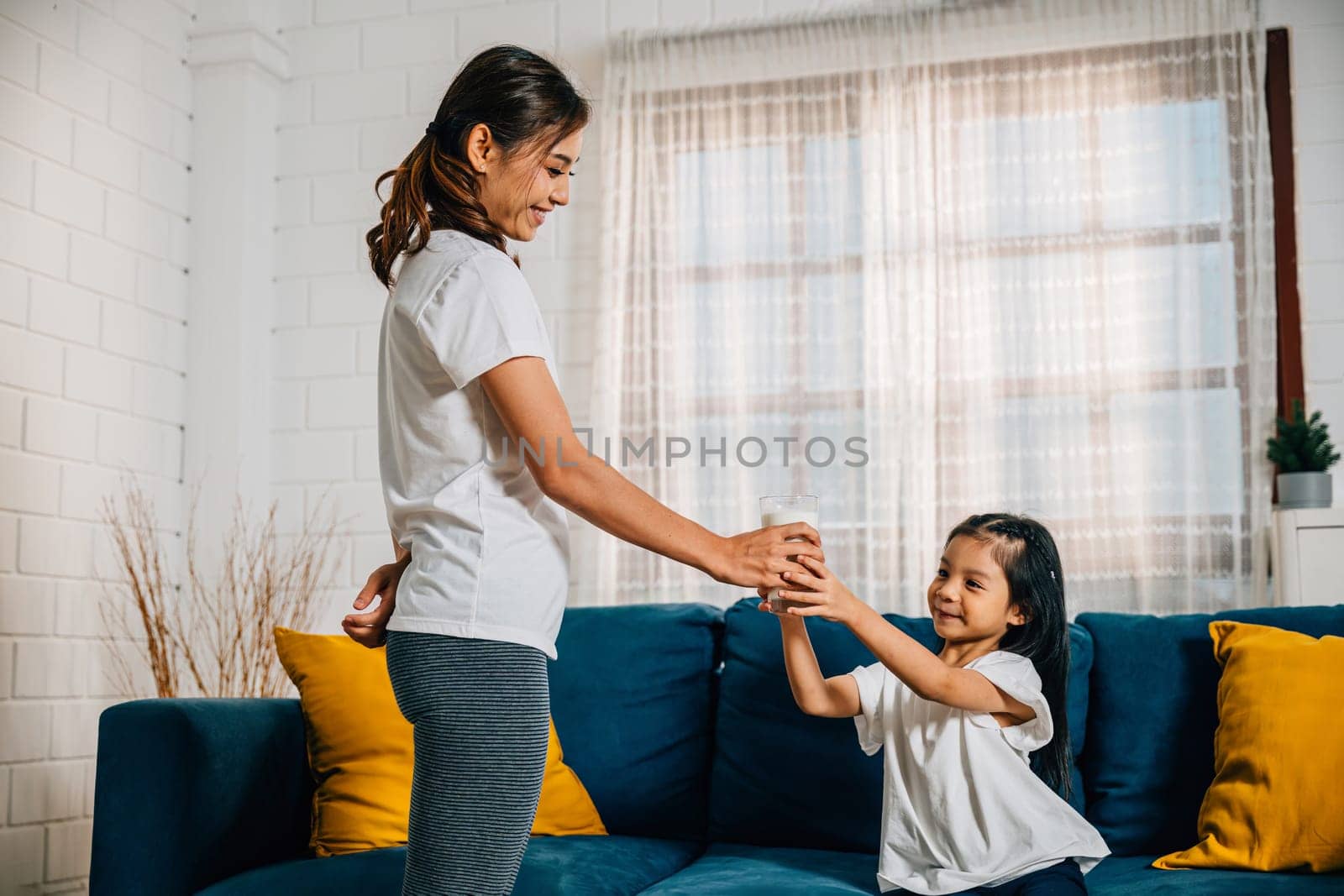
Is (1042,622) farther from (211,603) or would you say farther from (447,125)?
(211,603)

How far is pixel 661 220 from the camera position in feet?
12.0

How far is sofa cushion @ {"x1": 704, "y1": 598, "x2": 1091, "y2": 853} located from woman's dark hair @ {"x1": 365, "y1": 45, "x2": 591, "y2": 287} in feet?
3.97

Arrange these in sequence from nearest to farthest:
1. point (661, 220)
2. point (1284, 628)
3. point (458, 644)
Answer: point (458, 644), point (1284, 628), point (661, 220)

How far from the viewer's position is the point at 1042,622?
2051mm

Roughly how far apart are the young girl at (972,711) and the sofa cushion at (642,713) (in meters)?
0.51

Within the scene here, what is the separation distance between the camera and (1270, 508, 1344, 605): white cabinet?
3.00 metres

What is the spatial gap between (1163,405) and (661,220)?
4.81 ft

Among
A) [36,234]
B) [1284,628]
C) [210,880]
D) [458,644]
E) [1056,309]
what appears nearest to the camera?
[458,644]

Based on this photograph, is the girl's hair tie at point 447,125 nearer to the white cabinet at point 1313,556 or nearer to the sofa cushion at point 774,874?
the sofa cushion at point 774,874

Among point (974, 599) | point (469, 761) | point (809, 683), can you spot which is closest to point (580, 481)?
point (469, 761)

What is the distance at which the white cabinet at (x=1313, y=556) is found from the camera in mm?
2998

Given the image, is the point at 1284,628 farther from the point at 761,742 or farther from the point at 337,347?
the point at 337,347

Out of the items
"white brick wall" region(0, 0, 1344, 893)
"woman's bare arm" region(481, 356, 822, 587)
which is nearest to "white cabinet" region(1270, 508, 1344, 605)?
"white brick wall" region(0, 0, 1344, 893)

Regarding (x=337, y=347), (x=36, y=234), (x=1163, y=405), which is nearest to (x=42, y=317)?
(x=36, y=234)
